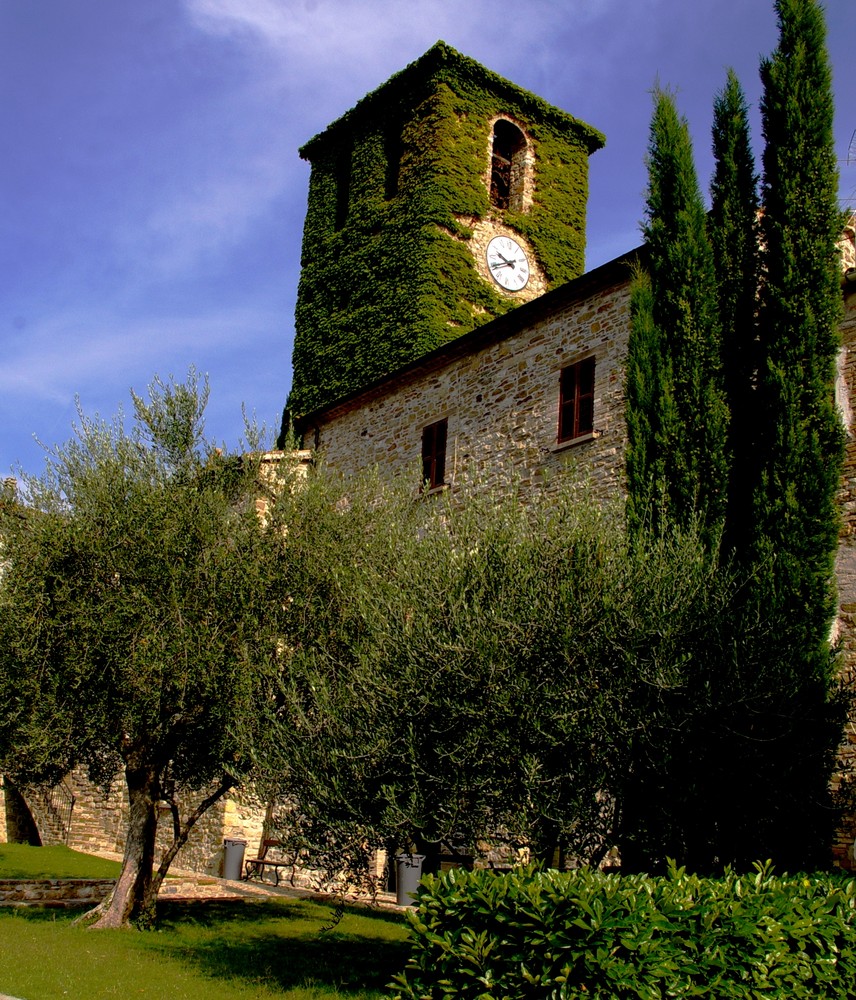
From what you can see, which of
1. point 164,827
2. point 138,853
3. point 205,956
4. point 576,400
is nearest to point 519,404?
point 576,400

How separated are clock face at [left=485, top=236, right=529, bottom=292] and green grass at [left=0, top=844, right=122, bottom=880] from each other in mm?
14901

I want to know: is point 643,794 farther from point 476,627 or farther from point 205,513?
point 205,513

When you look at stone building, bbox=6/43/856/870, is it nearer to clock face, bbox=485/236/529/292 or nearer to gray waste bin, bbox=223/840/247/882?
clock face, bbox=485/236/529/292

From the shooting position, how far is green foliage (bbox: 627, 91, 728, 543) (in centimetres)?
949

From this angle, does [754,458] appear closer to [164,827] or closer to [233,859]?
[233,859]

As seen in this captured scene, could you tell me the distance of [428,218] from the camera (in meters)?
21.8

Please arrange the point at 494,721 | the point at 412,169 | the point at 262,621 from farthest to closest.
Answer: the point at 412,169
the point at 262,621
the point at 494,721

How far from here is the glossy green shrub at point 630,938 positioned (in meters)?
5.30

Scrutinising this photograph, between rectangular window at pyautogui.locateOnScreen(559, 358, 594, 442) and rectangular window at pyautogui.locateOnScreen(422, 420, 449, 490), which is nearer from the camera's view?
rectangular window at pyautogui.locateOnScreen(559, 358, 594, 442)

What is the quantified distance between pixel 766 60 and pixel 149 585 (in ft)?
29.3

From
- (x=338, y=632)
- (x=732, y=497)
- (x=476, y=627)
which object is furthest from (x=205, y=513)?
(x=732, y=497)

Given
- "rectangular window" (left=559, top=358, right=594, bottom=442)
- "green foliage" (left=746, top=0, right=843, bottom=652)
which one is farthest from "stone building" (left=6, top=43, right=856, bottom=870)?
"green foliage" (left=746, top=0, right=843, bottom=652)

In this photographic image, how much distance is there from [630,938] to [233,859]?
13.5 metres

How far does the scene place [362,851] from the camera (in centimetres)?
802
